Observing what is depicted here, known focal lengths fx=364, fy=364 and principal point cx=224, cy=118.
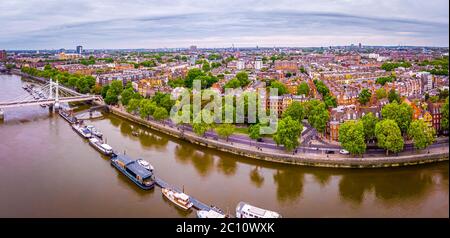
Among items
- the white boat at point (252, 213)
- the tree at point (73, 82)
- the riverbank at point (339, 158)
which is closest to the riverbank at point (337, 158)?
the riverbank at point (339, 158)

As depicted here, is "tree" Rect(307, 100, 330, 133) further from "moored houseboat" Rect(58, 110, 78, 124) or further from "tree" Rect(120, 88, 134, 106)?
"moored houseboat" Rect(58, 110, 78, 124)

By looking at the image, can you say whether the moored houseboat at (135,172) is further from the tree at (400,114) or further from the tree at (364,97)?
the tree at (364,97)

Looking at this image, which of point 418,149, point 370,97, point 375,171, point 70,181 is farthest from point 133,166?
point 370,97

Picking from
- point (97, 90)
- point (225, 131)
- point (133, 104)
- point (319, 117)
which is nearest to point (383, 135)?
point (319, 117)

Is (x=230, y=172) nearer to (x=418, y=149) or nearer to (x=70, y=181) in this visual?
(x=70, y=181)

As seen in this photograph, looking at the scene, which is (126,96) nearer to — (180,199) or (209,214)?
(180,199)
